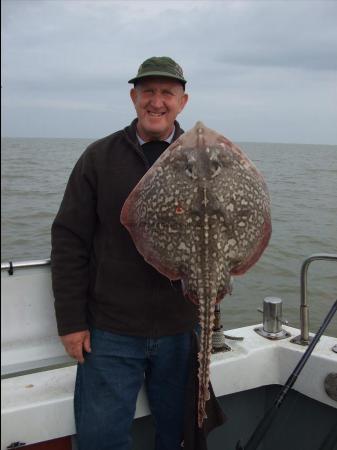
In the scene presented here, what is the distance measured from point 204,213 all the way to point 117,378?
1.15 m

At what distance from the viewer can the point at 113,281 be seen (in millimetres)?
2469

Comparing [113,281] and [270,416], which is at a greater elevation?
[113,281]

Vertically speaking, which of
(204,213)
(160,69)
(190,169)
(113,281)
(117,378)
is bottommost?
(117,378)

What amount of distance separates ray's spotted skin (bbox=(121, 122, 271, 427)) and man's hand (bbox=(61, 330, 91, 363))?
750 millimetres

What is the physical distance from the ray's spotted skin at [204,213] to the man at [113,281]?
15.8 inches

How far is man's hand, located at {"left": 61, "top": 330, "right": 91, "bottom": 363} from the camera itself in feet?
8.12

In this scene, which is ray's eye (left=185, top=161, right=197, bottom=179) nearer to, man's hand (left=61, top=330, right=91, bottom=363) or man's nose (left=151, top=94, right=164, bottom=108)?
man's nose (left=151, top=94, right=164, bottom=108)

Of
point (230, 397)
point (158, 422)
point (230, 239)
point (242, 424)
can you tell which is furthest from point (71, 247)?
point (242, 424)

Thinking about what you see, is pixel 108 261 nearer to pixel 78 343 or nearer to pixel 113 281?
pixel 113 281

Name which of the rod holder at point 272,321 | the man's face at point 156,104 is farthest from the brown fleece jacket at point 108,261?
the rod holder at point 272,321

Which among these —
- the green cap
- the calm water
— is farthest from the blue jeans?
the green cap

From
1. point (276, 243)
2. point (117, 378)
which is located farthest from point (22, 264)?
point (276, 243)

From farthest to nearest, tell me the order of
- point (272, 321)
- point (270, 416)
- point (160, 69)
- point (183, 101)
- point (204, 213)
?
point (272, 321) → point (270, 416) → point (183, 101) → point (160, 69) → point (204, 213)

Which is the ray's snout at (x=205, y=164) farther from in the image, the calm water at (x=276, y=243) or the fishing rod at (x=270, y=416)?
the fishing rod at (x=270, y=416)
